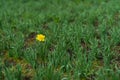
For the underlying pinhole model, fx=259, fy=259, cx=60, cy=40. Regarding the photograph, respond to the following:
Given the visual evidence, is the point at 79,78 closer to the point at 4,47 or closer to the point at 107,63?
the point at 107,63

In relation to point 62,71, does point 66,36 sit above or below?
above

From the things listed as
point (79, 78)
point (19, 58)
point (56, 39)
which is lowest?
point (79, 78)

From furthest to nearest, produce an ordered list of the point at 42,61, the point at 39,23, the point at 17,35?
1. the point at 39,23
2. the point at 17,35
3. the point at 42,61

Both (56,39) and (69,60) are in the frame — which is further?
(56,39)

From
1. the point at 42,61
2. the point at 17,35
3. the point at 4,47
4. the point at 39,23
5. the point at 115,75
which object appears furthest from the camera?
the point at 39,23

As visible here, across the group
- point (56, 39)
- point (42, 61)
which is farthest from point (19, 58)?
point (56, 39)

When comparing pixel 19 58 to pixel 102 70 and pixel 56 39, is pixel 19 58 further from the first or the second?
pixel 102 70

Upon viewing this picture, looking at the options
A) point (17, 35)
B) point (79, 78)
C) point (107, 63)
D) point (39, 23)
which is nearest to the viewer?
point (79, 78)

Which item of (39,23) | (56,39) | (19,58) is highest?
(39,23)

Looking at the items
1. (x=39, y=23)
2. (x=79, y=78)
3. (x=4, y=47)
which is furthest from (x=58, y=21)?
(x=79, y=78)
